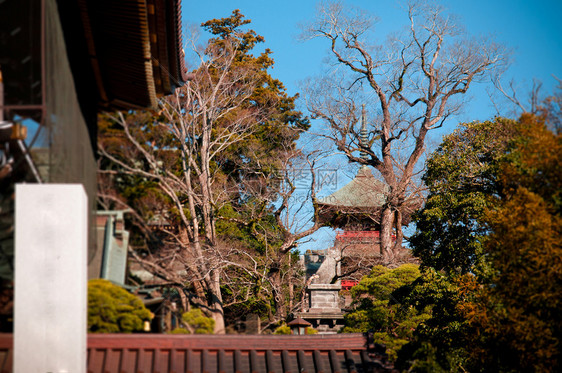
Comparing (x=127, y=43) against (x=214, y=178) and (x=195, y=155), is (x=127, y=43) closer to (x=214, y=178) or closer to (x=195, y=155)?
(x=195, y=155)

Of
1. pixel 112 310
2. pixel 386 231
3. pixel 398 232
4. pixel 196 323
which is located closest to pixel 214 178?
pixel 386 231

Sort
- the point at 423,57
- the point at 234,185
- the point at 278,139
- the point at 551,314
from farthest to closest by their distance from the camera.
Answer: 1. the point at 423,57
2. the point at 278,139
3. the point at 234,185
4. the point at 551,314

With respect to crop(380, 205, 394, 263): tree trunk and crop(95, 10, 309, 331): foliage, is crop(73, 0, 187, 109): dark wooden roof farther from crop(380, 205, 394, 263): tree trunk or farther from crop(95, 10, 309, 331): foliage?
crop(380, 205, 394, 263): tree trunk

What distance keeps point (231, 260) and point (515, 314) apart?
1052cm

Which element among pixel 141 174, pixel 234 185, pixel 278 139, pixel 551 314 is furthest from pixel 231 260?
pixel 551 314

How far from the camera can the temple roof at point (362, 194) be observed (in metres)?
21.1

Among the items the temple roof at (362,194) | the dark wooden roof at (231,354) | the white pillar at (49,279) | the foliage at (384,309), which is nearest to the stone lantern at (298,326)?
the dark wooden roof at (231,354)

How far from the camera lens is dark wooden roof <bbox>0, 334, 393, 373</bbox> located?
19.1 ft

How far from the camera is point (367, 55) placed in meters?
22.6

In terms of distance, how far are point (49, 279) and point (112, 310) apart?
0.89 metres

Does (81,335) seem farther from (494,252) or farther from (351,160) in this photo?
(351,160)

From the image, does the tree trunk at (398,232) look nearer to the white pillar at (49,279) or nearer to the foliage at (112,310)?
the foliage at (112,310)

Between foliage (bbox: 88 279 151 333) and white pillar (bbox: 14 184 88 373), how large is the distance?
53 centimetres

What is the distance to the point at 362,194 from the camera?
2147 centimetres
